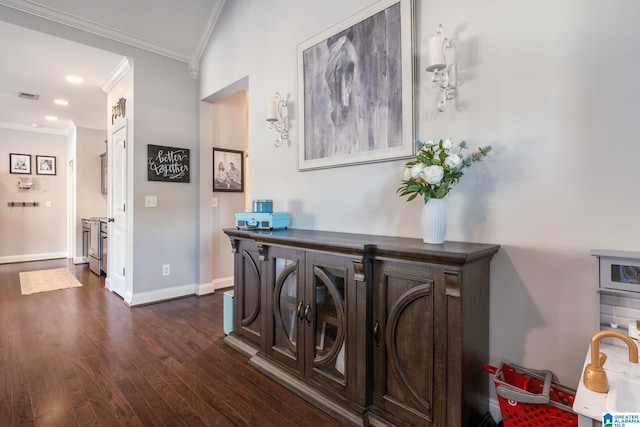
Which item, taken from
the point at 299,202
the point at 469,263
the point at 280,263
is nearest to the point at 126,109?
the point at 299,202

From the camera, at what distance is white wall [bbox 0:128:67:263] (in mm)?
5977

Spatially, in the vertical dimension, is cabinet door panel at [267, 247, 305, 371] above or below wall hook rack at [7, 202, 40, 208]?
below

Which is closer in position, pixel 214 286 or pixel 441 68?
pixel 441 68

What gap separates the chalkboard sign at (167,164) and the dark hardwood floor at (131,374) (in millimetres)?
1454

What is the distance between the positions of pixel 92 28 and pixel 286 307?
3376mm

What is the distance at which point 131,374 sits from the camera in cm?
208

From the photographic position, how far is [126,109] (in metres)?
3.64

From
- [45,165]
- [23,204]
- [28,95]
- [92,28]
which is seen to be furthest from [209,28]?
[23,204]

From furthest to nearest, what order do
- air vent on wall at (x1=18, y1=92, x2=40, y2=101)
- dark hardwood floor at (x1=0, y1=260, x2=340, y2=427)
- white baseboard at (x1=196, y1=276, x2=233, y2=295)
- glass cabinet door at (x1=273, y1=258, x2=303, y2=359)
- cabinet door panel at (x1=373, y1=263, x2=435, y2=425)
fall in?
air vent on wall at (x1=18, y1=92, x2=40, y2=101) < white baseboard at (x1=196, y1=276, x2=233, y2=295) < glass cabinet door at (x1=273, y1=258, x2=303, y2=359) < dark hardwood floor at (x1=0, y1=260, x2=340, y2=427) < cabinet door panel at (x1=373, y1=263, x2=435, y2=425)

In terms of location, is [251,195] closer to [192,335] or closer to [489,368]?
[192,335]

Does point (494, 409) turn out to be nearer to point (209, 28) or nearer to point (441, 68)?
point (441, 68)

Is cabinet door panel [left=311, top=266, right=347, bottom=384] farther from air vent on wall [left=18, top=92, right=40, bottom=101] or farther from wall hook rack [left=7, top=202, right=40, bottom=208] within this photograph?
wall hook rack [left=7, top=202, right=40, bottom=208]

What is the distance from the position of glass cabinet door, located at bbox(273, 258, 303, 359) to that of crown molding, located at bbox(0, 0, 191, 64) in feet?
9.84

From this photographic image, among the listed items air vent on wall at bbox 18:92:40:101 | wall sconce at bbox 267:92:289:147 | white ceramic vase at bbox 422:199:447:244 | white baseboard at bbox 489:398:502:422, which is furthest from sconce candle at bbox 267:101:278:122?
air vent on wall at bbox 18:92:40:101
